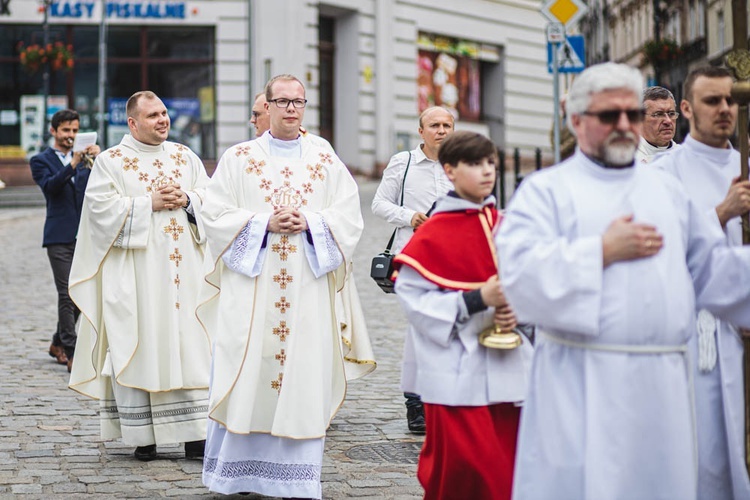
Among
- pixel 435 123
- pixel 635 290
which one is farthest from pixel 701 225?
pixel 435 123

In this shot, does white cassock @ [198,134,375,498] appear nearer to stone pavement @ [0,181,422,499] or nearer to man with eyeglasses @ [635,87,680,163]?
stone pavement @ [0,181,422,499]

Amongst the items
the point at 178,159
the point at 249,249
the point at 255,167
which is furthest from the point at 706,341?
the point at 178,159

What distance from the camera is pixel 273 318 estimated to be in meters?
6.88

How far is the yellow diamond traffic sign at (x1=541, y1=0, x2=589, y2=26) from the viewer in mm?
12852

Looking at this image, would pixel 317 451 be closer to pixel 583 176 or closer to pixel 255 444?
pixel 255 444

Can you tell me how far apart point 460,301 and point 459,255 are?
0.79ft

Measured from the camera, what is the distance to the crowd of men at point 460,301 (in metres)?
4.26

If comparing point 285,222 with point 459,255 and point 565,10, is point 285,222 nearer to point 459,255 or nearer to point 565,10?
point 459,255

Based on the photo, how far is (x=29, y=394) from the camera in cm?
993

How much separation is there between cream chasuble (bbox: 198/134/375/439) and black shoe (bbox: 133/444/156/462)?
1255 mm

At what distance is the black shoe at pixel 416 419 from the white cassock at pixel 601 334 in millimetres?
4039

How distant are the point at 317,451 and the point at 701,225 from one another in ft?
9.23

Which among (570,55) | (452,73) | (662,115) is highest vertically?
(452,73)

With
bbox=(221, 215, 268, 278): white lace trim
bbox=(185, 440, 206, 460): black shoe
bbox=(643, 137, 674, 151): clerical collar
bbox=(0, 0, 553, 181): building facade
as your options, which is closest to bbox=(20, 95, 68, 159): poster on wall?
bbox=(0, 0, 553, 181): building facade
